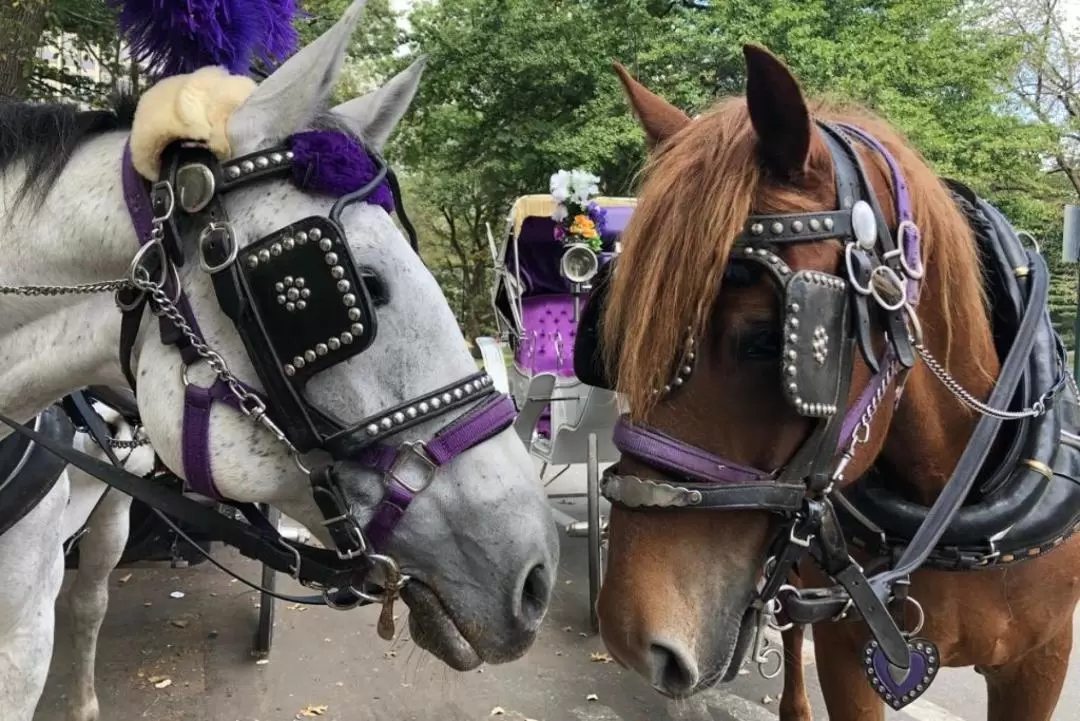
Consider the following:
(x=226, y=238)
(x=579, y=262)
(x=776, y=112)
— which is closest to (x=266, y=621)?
(x=579, y=262)

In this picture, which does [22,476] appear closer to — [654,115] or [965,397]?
[654,115]

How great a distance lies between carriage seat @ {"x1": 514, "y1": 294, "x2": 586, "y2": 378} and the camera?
542 centimetres

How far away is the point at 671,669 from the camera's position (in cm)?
131

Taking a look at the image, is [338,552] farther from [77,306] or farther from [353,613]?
[353,613]

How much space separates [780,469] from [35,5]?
6714mm

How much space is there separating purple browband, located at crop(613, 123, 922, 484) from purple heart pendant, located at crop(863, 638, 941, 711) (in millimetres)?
606

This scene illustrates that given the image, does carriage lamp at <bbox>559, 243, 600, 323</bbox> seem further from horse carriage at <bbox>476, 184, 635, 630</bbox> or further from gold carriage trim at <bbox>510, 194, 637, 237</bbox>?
gold carriage trim at <bbox>510, 194, 637, 237</bbox>

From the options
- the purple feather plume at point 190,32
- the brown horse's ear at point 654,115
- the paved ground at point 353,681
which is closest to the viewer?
the purple feather plume at point 190,32

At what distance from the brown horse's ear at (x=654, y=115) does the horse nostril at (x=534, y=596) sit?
0.91 m

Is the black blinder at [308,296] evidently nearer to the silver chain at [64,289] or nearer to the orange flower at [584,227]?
the silver chain at [64,289]

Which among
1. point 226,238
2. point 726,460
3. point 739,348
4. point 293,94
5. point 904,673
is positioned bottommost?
point 904,673

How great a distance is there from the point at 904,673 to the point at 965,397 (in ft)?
1.91

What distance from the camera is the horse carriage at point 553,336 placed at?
4586 millimetres

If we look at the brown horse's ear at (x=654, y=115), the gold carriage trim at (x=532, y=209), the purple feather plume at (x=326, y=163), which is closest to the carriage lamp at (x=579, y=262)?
the gold carriage trim at (x=532, y=209)
